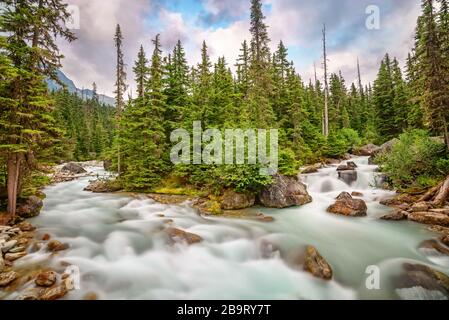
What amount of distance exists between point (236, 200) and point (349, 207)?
19.6ft

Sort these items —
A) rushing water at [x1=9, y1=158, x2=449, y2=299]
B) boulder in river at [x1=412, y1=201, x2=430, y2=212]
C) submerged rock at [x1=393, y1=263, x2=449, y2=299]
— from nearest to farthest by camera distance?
submerged rock at [x1=393, y1=263, x2=449, y2=299], rushing water at [x1=9, y1=158, x2=449, y2=299], boulder in river at [x1=412, y1=201, x2=430, y2=212]

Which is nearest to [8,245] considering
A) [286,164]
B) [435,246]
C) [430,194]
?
[286,164]

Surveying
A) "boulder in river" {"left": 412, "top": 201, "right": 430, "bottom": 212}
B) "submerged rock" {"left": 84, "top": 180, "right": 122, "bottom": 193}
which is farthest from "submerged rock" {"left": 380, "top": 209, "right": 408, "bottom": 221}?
"submerged rock" {"left": 84, "top": 180, "right": 122, "bottom": 193}

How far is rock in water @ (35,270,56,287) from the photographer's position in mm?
5512

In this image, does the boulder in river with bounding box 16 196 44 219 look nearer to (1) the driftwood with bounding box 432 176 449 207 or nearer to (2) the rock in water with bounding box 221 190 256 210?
(2) the rock in water with bounding box 221 190 256 210

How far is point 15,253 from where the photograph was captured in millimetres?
6910

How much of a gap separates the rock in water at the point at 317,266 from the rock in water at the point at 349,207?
233 inches

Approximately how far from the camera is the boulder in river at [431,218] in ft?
31.1

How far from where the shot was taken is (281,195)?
13336 millimetres

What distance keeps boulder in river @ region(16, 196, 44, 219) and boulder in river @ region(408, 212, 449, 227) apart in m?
17.6

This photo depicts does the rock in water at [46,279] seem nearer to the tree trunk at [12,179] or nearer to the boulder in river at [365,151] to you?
the tree trunk at [12,179]

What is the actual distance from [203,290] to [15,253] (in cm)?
589

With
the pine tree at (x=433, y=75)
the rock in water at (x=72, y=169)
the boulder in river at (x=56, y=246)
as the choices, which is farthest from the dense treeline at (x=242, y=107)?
the rock in water at (x=72, y=169)
